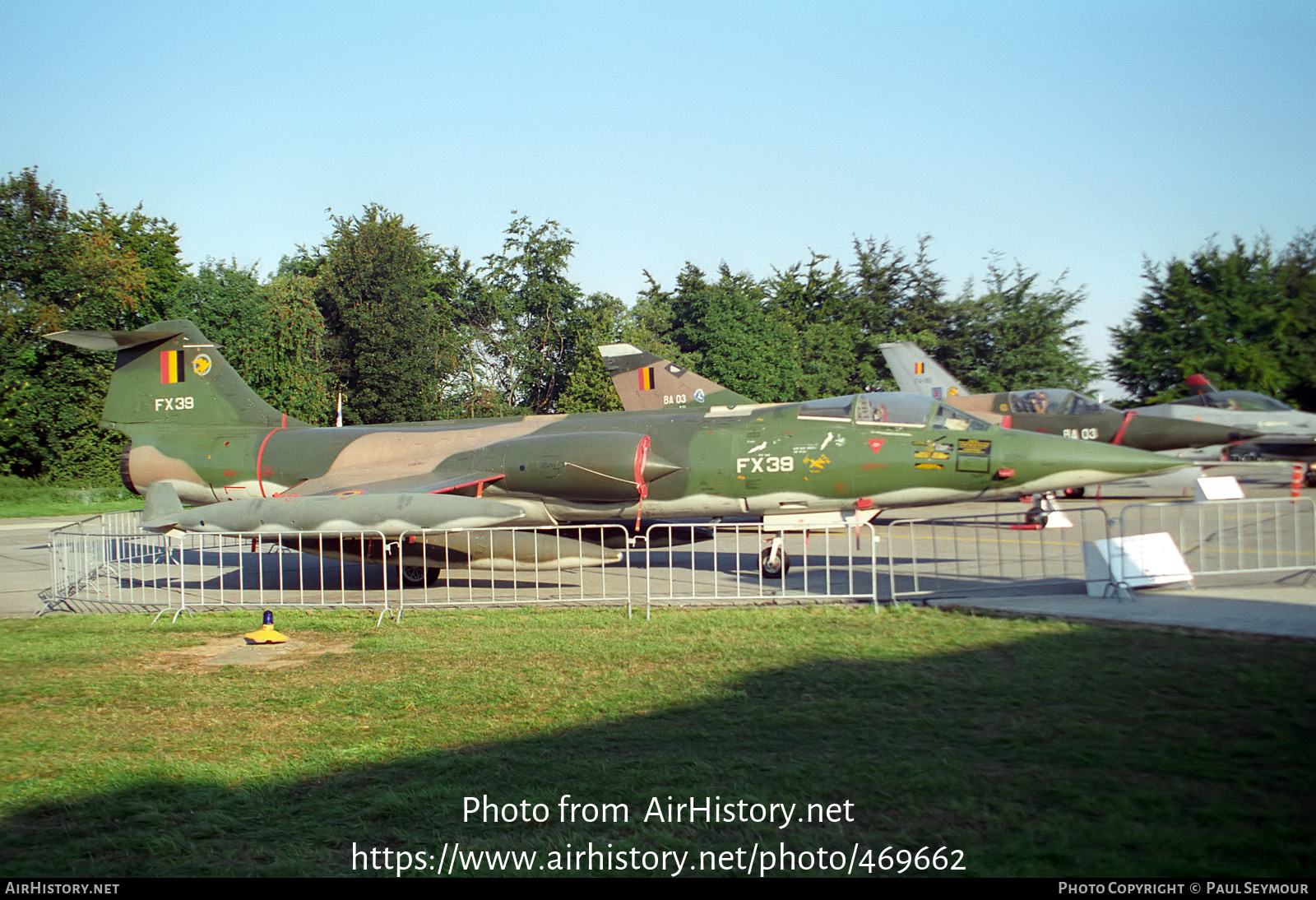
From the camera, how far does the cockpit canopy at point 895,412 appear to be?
11.9 metres

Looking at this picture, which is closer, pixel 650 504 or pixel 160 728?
pixel 160 728

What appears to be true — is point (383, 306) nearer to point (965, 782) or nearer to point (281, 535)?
point (281, 535)

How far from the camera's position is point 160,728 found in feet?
21.1

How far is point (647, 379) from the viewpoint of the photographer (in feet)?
59.8

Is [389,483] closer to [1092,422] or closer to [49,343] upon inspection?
[1092,422]

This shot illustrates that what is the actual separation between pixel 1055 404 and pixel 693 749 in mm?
18058

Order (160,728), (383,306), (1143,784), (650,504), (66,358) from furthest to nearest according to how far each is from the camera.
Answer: (383,306)
(66,358)
(650,504)
(160,728)
(1143,784)

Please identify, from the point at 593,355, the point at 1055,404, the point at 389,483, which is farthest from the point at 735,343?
the point at 389,483

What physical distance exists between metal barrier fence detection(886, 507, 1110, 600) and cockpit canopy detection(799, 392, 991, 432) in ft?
4.07

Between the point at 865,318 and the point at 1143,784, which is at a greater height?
the point at 865,318

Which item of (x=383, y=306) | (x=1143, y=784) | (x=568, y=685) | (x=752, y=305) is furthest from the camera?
(x=752, y=305)

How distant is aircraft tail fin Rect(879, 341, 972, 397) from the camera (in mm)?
25750
